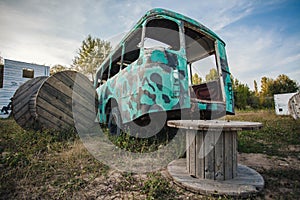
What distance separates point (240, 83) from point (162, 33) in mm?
14373

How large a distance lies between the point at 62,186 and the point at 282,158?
3.27 m

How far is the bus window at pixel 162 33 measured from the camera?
3092 mm

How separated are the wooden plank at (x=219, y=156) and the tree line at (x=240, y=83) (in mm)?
12607

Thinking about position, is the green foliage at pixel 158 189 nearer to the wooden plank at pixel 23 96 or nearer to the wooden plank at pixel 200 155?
the wooden plank at pixel 200 155

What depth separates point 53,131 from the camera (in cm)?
352

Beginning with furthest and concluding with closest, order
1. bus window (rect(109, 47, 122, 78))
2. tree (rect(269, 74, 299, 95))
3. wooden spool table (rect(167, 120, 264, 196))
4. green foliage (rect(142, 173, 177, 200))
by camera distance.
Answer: tree (rect(269, 74, 299, 95)) < bus window (rect(109, 47, 122, 78)) < wooden spool table (rect(167, 120, 264, 196)) < green foliage (rect(142, 173, 177, 200))

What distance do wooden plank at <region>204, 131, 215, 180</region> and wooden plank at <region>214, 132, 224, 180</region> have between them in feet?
0.13

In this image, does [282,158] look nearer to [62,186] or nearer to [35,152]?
[62,186]

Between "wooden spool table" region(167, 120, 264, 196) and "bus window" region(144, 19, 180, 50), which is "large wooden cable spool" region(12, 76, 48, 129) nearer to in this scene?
"bus window" region(144, 19, 180, 50)

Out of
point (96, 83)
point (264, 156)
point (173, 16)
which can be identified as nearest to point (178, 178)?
point (264, 156)

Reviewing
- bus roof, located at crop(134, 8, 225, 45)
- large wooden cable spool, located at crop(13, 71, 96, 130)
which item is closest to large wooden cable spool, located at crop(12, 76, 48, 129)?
large wooden cable spool, located at crop(13, 71, 96, 130)

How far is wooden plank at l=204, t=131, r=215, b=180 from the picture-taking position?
1897 mm

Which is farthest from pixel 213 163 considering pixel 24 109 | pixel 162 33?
pixel 24 109

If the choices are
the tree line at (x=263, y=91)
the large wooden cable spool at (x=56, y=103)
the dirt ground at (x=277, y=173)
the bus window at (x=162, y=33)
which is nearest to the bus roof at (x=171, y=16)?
the bus window at (x=162, y=33)
